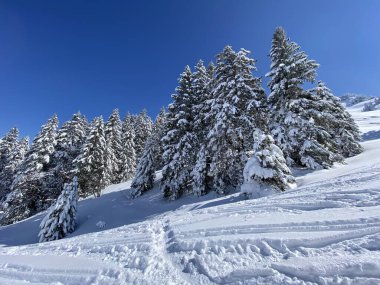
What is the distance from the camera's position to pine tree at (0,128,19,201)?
37.2m

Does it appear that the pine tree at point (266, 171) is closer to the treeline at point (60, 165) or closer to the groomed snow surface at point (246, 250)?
the groomed snow surface at point (246, 250)

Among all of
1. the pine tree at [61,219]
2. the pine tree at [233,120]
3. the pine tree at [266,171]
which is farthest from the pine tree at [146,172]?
the pine tree at [266,171]

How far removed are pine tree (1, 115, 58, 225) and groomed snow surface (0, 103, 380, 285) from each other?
21845mm

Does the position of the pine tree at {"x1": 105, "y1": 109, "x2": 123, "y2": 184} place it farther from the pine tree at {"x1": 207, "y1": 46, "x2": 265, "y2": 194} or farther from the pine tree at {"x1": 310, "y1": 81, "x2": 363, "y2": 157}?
the pine tree at {"x1": 310, "y1": 81, "x2": 363, "y2": 157}

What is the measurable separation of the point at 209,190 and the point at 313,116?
907cm

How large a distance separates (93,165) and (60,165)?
6725mm

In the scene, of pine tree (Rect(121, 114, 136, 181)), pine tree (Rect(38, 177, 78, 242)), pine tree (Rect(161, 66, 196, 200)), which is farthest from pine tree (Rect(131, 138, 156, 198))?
pine tree (Rect(121, 114, 136, 181))

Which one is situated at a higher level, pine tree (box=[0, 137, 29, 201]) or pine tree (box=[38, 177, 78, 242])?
pine tree (box=[0, 137, 29, 201])

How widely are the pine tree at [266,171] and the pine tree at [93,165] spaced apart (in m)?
18.6

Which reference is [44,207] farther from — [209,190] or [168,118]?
[209,190]

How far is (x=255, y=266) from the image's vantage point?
15.9 feet

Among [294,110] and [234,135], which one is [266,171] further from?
[294,110]

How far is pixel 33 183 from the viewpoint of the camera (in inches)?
1105

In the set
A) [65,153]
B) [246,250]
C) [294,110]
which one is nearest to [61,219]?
[246,250]
